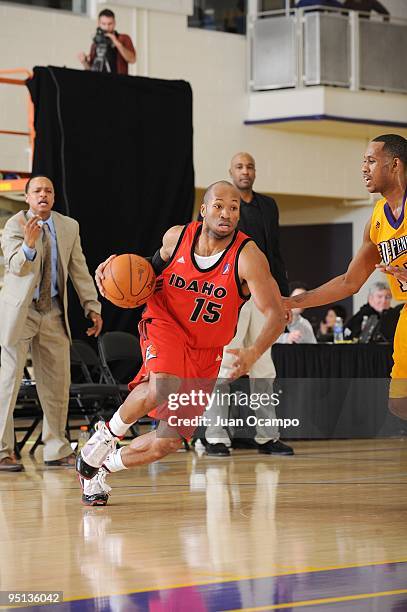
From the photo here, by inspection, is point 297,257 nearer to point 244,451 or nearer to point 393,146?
point 244,451

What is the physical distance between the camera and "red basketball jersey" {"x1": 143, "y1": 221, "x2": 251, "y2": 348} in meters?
5.95

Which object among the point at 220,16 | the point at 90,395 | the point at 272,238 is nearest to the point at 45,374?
the point at 90,395

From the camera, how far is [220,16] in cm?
1811

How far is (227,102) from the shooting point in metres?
17.8

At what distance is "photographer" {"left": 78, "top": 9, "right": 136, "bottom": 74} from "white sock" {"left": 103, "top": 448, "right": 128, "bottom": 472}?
27.1 feet

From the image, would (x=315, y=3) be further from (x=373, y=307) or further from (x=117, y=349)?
(x=117, y=349)

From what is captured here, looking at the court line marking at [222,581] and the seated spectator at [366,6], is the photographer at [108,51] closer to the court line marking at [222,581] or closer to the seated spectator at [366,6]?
the seated spectator at [366,6]

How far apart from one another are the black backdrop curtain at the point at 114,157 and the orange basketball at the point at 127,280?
648cm

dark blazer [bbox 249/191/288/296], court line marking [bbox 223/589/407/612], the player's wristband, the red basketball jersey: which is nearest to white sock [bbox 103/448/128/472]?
the red basketball jersey

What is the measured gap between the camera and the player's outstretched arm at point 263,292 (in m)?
5.57

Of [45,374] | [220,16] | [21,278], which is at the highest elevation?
[220,16]

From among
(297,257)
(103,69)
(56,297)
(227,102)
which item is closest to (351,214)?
(297,257)

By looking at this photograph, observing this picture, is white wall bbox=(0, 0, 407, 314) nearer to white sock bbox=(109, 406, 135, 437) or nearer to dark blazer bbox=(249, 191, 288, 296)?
dark blazer bbox=(249, 191, 288, 296)

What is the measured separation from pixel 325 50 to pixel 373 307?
6.38 meters
